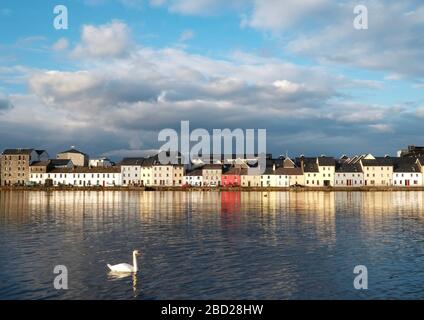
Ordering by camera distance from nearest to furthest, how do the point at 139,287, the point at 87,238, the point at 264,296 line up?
the point at 264,296 < the point at 139,287 < the point at 87,238

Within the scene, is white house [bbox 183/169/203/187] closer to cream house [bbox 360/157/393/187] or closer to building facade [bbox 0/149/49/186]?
cream house [bbox 360/157/393/187]

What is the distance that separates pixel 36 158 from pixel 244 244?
12981 cm

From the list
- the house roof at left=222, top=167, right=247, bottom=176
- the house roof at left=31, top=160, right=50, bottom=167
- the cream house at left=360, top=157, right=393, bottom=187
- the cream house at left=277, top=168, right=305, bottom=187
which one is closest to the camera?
the cream house at left=360, top=157, right=393, bottom=187

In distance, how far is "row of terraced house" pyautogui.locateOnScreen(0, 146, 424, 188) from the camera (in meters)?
129

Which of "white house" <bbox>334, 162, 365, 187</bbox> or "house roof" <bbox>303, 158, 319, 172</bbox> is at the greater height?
"house roof" <bbox>303, 158, 319, 172</bbox>

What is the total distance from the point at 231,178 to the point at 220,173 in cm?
336

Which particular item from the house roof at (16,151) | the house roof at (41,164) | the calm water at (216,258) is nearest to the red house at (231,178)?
the house roof at (41,164)

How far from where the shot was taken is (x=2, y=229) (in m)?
33.0

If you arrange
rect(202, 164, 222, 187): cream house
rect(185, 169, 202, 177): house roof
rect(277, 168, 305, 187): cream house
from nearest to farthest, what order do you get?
rect(277, 168, 305, 187): cream house < rect(202, 164, 222, 187): cream house < rect(185, 169, 202, 177): house roof

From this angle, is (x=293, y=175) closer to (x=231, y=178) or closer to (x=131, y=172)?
(x=231, y=178)

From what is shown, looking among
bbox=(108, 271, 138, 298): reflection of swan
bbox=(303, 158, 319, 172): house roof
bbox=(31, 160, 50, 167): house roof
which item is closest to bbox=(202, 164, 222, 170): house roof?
bbox=(303, 158, 319, 172): house roof
